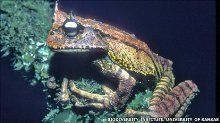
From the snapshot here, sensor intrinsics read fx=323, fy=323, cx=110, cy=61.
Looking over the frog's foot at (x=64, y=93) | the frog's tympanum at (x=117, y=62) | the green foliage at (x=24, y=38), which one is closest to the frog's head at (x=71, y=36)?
the frog's tympanum at (x=117, y=62)

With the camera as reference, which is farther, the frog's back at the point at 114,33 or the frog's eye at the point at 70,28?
the frog's back at the point at 114,33

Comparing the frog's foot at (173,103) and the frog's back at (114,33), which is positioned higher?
the frog's back at (114,33)

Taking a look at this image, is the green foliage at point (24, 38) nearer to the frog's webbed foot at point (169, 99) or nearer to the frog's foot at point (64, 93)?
the frog's foot at point (64, 93)

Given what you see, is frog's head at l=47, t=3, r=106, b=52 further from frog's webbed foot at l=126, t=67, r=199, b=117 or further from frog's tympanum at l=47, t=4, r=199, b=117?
frog's webbed foot at l=126, t=67, r=199, b=117

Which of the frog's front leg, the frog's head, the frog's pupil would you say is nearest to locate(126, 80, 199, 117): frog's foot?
the frog's front leg

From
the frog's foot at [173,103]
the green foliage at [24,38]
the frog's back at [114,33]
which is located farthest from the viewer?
the frog's back at [114,33]
